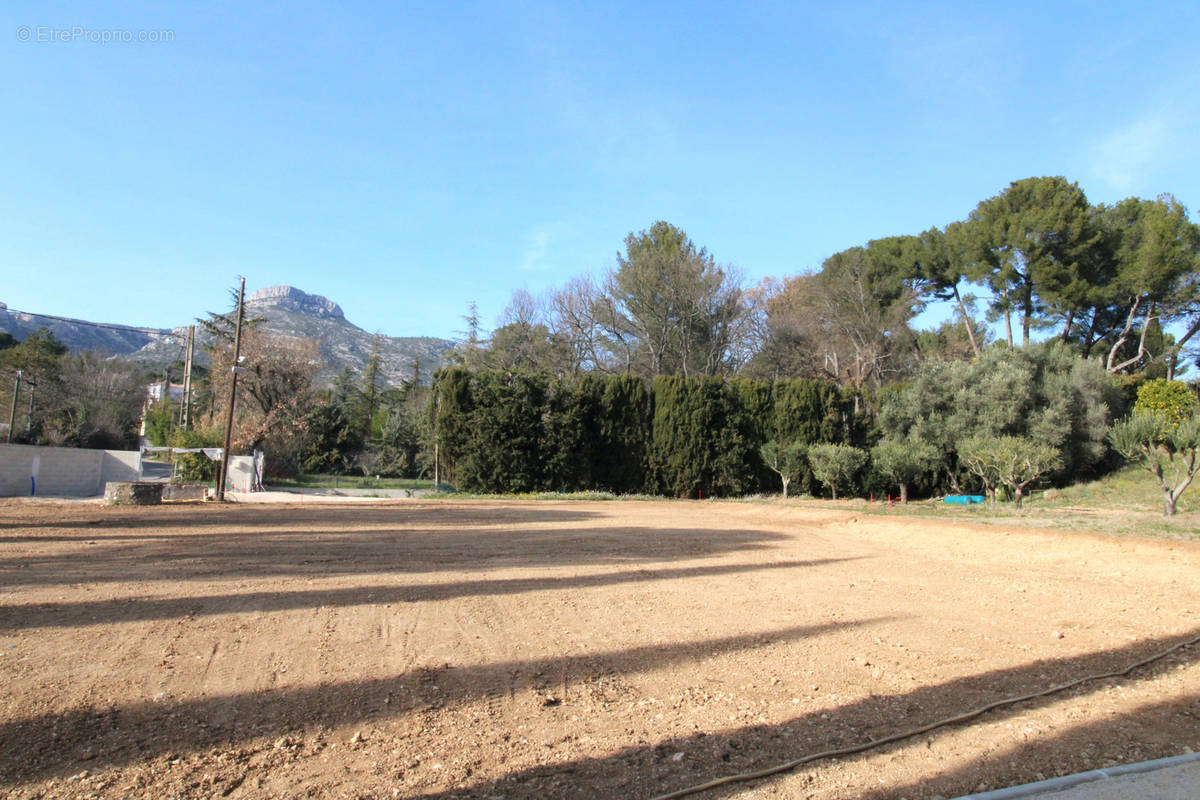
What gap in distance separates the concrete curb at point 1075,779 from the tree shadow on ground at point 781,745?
30 centimetres

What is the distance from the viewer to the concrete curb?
9.53 ft

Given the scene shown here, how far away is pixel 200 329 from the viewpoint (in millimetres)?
43719

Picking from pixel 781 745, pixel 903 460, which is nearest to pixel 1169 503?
A: pixel 903 460

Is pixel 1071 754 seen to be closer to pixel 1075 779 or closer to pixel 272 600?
pixel 1075 779

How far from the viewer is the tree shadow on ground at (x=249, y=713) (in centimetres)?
345

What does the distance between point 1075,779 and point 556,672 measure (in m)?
3.08

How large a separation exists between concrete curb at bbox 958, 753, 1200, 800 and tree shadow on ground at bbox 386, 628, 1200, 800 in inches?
11.7

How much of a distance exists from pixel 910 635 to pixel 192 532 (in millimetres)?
12598

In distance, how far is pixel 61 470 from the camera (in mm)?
26203

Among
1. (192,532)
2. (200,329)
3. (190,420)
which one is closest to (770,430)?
(192,532)

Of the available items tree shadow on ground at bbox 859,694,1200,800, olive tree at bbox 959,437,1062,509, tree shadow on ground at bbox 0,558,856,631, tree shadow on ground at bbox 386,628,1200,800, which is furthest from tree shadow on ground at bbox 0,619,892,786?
olive tree at bbox 959,437,1062,509

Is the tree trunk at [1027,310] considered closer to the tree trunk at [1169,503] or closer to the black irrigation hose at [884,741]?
the tree trunk at [1169,503]

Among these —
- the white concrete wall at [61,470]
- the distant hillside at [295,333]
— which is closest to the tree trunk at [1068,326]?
the white concrete wall at [61,470]

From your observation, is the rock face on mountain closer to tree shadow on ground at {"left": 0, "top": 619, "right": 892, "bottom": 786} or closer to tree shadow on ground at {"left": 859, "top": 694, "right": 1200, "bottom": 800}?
tree shadow on ground at {"left": 0, "top": 619, "right": 892, "bottom": 786}
